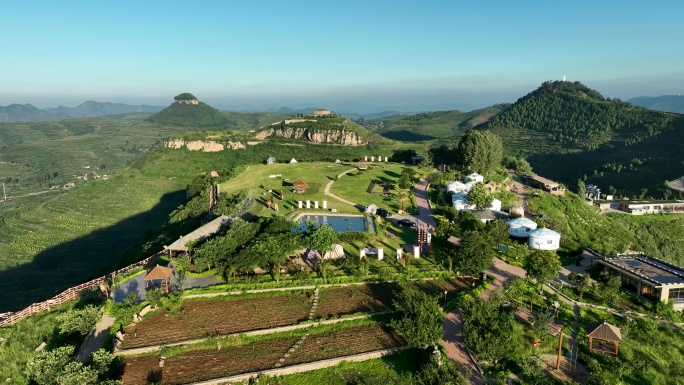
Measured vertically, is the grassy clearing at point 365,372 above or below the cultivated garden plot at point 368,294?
below

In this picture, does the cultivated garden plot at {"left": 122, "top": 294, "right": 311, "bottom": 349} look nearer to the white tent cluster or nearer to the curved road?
the curved road

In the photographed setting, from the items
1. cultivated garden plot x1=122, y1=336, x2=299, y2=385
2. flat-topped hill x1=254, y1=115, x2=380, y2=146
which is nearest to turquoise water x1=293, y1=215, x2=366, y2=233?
cultivated garden plot x1=122, y1=336, x2=299, y2=385

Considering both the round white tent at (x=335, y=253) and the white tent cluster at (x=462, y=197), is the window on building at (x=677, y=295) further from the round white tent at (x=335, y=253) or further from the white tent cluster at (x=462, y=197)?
the round white tent at (x=335, y=253)

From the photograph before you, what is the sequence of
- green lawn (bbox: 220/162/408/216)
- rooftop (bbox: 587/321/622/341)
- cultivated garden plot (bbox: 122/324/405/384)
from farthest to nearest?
green lawn (bbox: 220/162/408/216)
rooftop (bbox: 587/321/622/341)
cultivated garden plot (bbox: 122/324/405/384)

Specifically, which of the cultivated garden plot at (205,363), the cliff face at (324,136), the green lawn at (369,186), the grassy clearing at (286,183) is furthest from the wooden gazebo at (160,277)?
the cliff face at (324,136)

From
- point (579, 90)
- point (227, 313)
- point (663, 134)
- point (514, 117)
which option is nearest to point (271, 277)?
point (227, 313)

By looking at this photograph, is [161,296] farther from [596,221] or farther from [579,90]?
[579,90]
